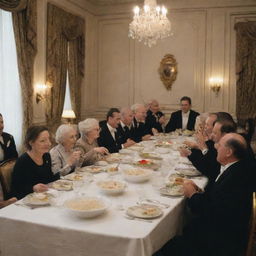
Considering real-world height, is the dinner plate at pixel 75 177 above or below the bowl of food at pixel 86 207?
below

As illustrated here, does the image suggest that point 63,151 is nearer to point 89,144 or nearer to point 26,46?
point 89,144

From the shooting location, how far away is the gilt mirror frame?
344 inches

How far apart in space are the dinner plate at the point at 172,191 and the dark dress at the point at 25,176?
107 cm

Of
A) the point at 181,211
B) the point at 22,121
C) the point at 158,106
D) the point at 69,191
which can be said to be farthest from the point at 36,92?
the point at 181,211

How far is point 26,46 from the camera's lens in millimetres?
6340

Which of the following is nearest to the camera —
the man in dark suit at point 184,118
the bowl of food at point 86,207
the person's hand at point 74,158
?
the bowl of food at point 86,207

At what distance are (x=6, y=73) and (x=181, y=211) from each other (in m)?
4.54

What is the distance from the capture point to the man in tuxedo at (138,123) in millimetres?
6602

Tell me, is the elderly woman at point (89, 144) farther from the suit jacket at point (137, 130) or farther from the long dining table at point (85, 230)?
the suit jacket at point (137, 130)

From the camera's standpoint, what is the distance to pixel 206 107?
858 cm

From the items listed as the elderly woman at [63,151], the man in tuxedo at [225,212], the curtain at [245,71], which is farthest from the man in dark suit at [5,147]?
the curtain at [245,71]

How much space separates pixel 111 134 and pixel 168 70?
4057 mm

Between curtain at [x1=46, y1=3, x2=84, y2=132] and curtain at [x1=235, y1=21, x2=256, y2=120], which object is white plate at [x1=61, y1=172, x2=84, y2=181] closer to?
curtain at [x1=46, y1=3, x2=84, y2=132]

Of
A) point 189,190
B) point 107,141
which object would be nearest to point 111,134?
point 107,141
